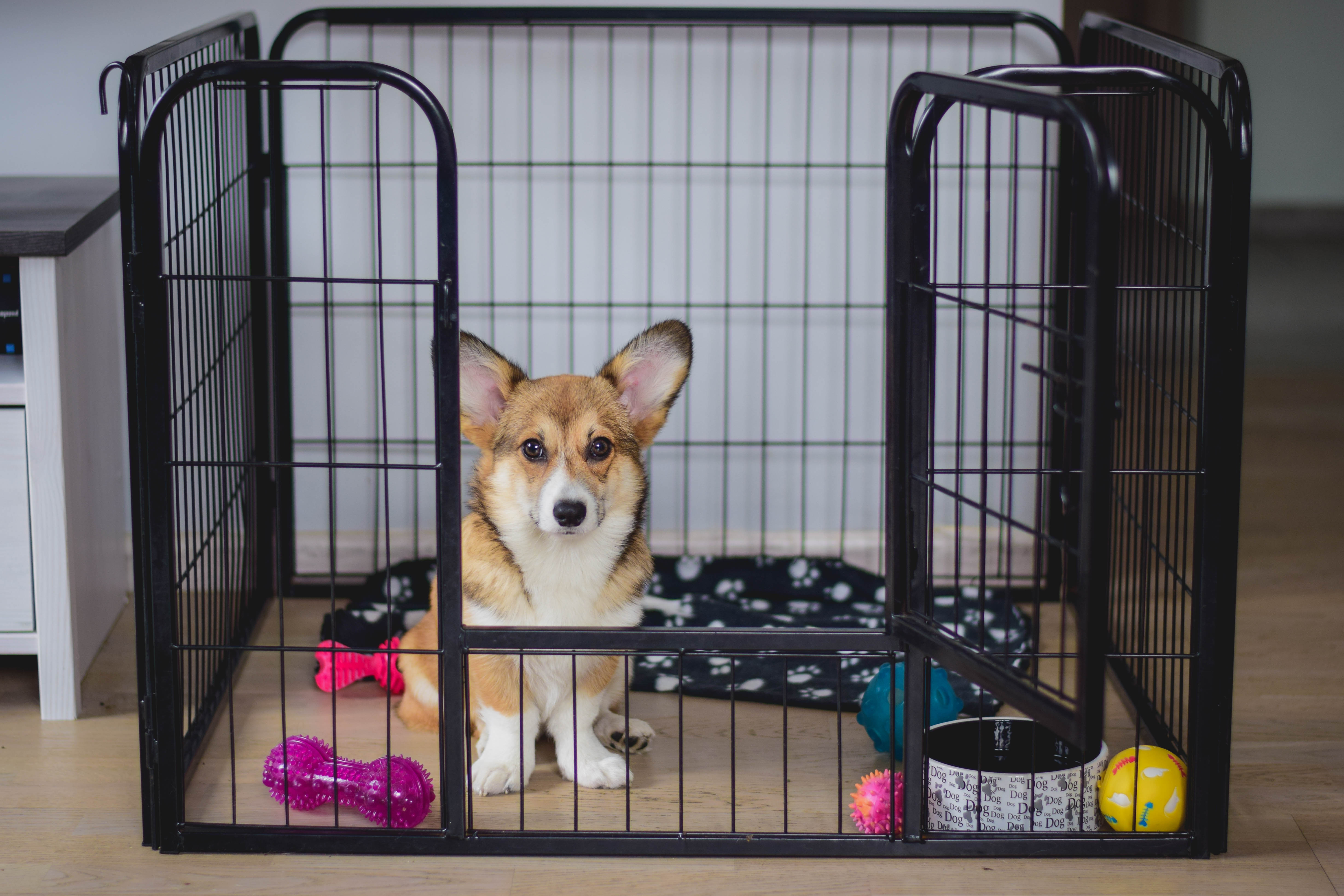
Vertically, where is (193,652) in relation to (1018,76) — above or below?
below

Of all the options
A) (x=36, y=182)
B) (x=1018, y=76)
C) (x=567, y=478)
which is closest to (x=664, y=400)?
(x=567, y=478)

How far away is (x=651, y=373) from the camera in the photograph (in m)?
2.63

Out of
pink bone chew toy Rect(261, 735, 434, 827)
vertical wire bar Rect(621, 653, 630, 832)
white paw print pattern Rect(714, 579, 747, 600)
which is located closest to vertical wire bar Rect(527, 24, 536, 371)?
white paw print pattern Rect(714, 579, 747, 600)

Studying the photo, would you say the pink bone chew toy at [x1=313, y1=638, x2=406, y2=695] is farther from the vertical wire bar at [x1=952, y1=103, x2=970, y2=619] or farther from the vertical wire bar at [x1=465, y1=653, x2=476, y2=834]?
the vertical wire bar at [x1=952, y1=103, x2=970, y2=619]

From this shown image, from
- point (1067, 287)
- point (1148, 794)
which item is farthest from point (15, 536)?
point (1148, 794)

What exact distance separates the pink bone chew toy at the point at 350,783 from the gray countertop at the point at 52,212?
1044 millimetres

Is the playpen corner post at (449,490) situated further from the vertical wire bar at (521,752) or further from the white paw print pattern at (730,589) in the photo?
the white paw print pattern at (730,589)

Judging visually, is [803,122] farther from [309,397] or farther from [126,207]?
[126,207]

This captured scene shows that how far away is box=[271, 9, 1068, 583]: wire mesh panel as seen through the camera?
3.50m

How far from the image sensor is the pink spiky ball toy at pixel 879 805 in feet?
7.94

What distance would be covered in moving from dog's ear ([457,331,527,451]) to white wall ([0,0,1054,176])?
1.27 metres

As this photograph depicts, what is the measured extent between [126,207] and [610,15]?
4.85 ft

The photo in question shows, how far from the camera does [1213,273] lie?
224 cm

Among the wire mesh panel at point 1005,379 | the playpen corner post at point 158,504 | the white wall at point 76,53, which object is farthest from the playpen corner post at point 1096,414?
the white wall at point 76,53
